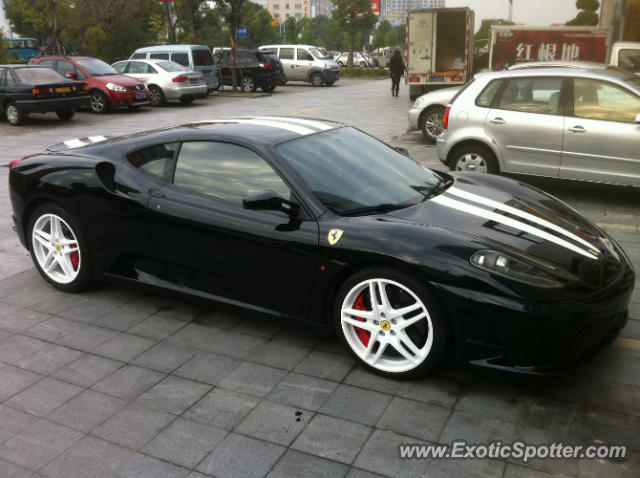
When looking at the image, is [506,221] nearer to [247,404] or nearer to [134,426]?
[247,404]

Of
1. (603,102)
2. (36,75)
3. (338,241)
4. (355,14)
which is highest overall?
(355,14)

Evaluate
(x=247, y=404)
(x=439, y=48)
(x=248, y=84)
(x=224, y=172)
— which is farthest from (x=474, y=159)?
(x=248, y=84)

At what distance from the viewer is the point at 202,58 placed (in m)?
22.8

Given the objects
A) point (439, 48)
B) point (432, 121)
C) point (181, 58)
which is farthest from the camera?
point (181, 58)

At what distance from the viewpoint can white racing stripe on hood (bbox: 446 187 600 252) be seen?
3779 mm

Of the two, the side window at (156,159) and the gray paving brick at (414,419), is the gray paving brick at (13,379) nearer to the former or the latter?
the side window at (156,159)

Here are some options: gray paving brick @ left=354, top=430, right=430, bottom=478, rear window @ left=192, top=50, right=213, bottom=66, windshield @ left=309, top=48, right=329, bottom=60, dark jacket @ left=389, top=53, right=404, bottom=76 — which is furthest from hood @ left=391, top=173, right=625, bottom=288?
windshield @ left=309, top=48, right=329, bottom=60

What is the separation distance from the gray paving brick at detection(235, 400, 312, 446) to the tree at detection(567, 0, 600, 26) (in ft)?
124

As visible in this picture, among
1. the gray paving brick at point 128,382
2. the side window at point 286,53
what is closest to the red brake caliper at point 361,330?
the gray paving brick at point 128,382

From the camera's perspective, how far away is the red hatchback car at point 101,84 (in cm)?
1823

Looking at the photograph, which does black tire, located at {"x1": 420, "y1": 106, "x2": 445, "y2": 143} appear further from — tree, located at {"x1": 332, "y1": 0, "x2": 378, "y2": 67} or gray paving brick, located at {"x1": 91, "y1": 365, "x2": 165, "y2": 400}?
tree, located at {"x1": 332, "y1": 0, "x2": 378, "y2": 67}

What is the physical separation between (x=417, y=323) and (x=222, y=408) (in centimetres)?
115

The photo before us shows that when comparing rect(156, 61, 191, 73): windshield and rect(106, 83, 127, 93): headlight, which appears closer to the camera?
rect(106, 83, 127, 93): headlight

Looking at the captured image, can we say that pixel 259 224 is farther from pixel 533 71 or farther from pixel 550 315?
pixel 533 71
